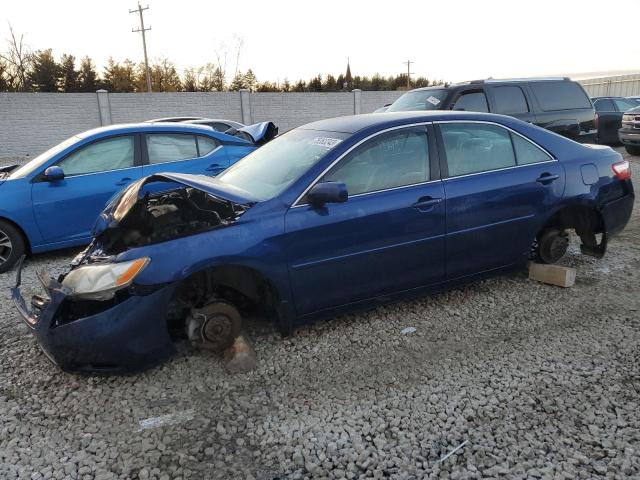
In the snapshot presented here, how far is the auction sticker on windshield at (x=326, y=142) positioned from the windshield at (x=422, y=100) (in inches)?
190

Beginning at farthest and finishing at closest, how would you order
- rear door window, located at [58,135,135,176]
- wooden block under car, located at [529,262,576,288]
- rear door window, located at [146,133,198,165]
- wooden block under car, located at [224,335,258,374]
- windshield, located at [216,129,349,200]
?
rear door window, located at [146,133,198,165] < rear door window, located at [58,135,135,176] < wooden block under car, located at [529,262,576,288] < windshield, located at [216,129,349,200] < wooden block under car, located at [224,335,258,374]

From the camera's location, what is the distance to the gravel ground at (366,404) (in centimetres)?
242

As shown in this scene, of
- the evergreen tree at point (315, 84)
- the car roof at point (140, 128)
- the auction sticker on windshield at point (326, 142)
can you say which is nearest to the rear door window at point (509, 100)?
the car roof at point (140, 128)

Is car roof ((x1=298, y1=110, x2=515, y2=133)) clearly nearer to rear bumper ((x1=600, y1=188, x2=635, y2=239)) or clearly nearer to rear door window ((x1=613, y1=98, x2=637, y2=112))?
rear bumper ((x1=600, y1=188, x2=635, y2=239))

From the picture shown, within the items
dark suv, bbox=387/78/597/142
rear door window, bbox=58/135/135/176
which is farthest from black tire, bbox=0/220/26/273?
dark suv, bbox=387/78/597/142

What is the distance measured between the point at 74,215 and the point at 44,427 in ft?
11.3

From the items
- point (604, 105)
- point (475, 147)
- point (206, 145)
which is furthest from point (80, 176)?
point (604, 105)

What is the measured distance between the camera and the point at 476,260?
4.01 m

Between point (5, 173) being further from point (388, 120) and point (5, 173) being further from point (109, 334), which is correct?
point (388, 120)

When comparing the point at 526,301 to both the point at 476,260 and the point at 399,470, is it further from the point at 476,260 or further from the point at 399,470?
the point at 399,470

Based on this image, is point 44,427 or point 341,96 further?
point 341,96

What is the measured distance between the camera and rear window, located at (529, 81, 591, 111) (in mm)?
8688

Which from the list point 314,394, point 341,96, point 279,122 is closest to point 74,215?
point 314,394

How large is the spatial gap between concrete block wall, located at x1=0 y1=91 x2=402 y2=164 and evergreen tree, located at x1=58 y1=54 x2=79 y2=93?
762 inches
